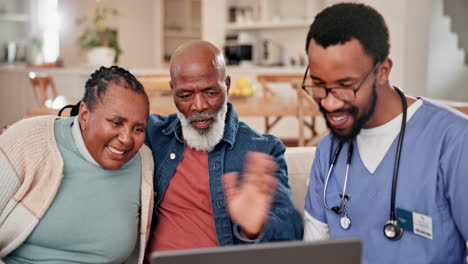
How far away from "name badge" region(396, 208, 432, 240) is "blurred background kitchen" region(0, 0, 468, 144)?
2619mm

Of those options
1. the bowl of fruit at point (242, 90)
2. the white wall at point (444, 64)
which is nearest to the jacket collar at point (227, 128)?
the bowl of fruit at point (242, 90)

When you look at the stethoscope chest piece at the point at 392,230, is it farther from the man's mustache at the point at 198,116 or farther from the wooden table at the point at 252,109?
the wooden table at the point at 252,109

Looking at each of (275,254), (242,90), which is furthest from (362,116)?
(242,90)

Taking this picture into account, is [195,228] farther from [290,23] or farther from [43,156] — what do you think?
[290,23]

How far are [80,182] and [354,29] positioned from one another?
0.90 metres

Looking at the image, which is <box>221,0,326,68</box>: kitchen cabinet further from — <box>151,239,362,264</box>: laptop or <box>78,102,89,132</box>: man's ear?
<box>151,239,362,264</box>: laptop

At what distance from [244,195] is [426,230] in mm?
460

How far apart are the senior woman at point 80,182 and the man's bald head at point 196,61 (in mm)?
226

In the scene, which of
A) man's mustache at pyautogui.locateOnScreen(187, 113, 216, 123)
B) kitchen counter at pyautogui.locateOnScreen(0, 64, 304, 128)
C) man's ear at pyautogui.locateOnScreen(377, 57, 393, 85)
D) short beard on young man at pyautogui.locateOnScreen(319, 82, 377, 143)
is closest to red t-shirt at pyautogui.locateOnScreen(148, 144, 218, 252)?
man's mustache at pyautogui.locateOnScreen(187, 113, 216, 123)

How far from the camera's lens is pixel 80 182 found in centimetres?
151

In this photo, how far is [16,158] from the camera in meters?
1.42

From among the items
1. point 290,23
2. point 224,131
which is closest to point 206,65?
point 224,131

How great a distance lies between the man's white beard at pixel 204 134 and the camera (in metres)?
1.75

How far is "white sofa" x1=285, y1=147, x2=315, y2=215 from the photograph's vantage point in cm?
199
